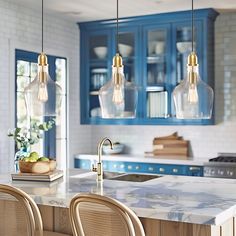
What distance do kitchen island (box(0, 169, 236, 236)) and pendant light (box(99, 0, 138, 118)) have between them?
54 centimetres

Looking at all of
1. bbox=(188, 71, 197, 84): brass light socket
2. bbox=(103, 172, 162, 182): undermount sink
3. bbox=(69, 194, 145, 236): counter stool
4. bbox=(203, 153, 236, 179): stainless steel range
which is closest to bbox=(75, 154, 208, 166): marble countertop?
bbox=(203, 153, 236, 179): stainless steel range

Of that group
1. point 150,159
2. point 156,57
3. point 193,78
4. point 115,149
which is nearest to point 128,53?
point 156,57

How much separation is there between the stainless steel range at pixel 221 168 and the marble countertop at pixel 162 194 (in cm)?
165

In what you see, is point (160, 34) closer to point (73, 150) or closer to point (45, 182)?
point (73, 150)

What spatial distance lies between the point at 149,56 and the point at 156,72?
23 centimetres

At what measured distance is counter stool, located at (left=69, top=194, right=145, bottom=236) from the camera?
7.55ft

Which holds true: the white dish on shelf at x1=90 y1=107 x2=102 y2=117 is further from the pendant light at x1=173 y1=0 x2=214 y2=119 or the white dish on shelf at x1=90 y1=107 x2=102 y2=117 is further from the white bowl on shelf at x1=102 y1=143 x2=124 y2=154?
the pendant light at x1=173 y1=0 x2=214 y2=119

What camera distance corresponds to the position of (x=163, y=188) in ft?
10.3

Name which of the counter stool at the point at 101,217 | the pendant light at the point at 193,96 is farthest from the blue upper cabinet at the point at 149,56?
the counter stool at the point at 101,217

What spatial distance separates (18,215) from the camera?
2893 millimetres

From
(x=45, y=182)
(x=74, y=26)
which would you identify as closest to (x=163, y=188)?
(x=45, y=182)

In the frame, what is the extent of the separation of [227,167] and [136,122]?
143 cm

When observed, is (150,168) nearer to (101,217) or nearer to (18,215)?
(18,215)

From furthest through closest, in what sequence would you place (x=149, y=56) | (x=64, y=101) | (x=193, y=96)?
(x=64, y=101) < (x=149, y=56) < (x=193, y=96)
